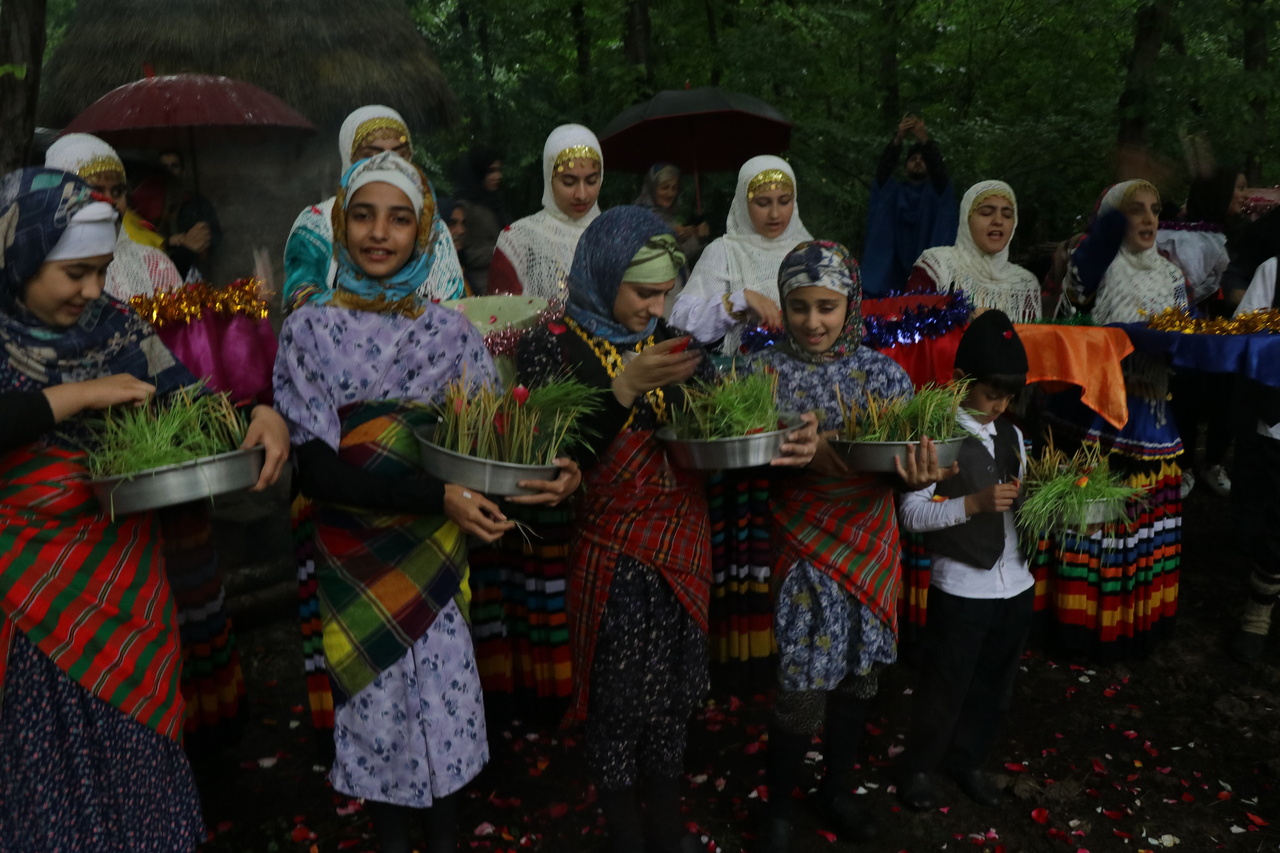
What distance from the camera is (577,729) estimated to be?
4.11 metres

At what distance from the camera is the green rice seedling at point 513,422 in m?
2.46

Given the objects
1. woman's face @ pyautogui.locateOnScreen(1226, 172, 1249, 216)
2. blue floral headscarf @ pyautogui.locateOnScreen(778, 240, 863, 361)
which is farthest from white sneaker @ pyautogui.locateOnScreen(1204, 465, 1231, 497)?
blue floral headscarf @ pyautogui.locateOnScreen(778, 240, 863, 361)

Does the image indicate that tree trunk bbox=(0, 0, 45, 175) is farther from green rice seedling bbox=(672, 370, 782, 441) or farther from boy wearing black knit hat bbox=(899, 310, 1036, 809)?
boy wearing black knit hat bbox=(899, 310, 1036, 809)

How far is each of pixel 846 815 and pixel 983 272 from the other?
2824mm

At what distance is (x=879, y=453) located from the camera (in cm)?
277

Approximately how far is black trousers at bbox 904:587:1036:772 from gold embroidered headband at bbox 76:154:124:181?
11.9ft

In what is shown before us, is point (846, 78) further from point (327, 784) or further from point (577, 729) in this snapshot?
point (327, 784)

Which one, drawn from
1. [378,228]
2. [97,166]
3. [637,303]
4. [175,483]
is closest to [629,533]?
[637,303]

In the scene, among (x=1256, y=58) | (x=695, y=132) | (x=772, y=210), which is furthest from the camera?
(x=1256, y=58)

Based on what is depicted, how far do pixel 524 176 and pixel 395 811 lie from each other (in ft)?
28.4

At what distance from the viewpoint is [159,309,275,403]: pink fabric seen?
3.46 m

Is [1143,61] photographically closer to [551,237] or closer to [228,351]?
[551,237]

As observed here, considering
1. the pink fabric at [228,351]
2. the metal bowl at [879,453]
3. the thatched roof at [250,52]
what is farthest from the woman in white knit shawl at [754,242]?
the thatched roof at [250,52]

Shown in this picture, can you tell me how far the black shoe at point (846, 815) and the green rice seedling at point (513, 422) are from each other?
1692mm
